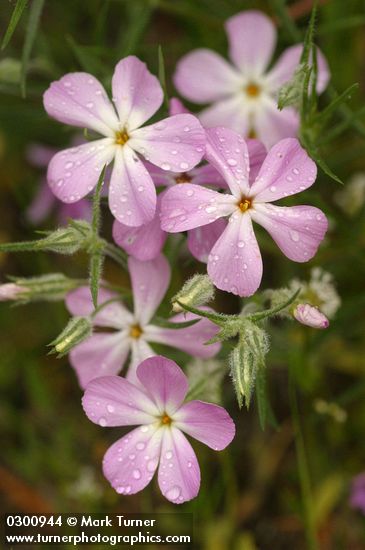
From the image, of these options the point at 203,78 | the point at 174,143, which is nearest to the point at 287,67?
the point at 203,78

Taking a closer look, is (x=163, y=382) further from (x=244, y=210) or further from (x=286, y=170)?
(x=286, y=170)

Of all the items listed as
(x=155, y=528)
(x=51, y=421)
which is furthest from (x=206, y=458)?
(x=51, y=421)

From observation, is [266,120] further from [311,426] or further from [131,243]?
[311,426]

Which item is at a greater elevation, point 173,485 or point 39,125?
point 39,125

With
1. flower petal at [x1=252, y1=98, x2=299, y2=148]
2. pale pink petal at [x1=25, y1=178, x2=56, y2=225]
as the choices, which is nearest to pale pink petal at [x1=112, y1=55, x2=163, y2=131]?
flower petal at [x1=252, y1=98, x2=299, y2=148]

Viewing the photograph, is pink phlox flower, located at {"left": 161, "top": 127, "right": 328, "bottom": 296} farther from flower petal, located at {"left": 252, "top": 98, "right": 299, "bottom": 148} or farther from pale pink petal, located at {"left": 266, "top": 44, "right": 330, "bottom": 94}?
pale pink petal, located at {"left": 266, "top": 44, "right": 330, "bottom": 94}
